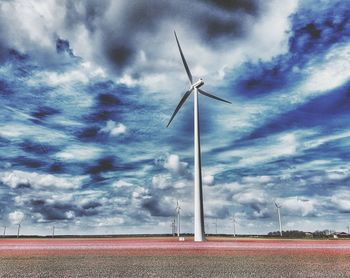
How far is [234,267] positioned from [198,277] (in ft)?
17.6

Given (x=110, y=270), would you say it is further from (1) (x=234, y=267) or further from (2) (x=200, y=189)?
(2) (x=200, y=189)

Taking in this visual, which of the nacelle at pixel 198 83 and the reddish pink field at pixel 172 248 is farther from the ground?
the nacelle at pixel 198 83

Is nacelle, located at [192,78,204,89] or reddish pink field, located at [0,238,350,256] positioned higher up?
nacelle, located at [192,78,204,89]

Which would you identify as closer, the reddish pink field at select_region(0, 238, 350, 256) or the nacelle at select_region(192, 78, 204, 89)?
the reddish pink field at select_region(0, 238, 350, 256)

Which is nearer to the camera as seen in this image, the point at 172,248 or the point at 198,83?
the point at 172,248

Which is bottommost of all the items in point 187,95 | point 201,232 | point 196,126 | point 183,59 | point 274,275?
point 274,275

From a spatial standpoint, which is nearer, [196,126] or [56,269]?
[56,269]

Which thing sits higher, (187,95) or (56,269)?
(187,95)

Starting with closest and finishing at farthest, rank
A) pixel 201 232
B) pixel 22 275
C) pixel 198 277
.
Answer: pixel 198 277 < pixel 22 275 < pixel 201 232

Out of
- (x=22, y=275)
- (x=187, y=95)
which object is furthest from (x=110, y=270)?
(x=187, y=95)

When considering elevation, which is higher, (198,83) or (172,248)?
(198,83)

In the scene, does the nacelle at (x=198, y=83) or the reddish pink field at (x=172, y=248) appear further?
the nacelle at (x=198, y=83)

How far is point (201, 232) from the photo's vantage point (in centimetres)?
5438

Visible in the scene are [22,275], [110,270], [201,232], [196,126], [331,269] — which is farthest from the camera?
[196,126]
